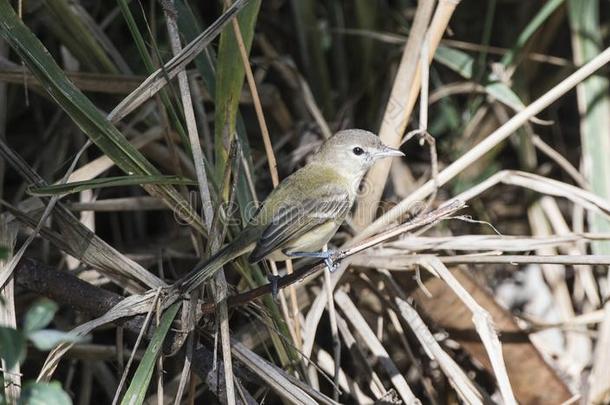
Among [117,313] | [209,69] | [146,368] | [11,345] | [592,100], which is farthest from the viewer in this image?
[592,100]

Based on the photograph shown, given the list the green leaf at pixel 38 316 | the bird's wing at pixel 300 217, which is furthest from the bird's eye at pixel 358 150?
the green leaf at pixel 38 316

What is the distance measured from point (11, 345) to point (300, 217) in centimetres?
128

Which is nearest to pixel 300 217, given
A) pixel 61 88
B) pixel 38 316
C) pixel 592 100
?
pixel 61 88

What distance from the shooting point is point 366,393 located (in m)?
2.78

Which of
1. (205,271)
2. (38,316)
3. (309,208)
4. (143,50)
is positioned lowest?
(38,316)

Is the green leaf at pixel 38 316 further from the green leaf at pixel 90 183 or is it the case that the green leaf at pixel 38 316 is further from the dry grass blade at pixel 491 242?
the dry grass blade at pixel 491 242

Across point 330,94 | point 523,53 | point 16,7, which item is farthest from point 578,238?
point 16,7

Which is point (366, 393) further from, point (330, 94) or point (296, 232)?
point (330, 94)

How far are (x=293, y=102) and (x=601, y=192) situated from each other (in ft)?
4.43

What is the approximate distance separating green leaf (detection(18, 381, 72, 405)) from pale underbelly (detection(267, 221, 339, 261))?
45.2 inches

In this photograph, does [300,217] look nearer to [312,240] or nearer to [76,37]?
[312,240]

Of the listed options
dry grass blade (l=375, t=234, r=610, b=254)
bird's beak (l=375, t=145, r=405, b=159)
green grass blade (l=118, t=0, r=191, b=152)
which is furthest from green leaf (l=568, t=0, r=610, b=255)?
green grass blade (l=118, t=0, r=191, b=152)

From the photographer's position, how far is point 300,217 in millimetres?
2455

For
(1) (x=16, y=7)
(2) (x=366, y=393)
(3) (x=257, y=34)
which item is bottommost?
(2) (x=366, y=393)
